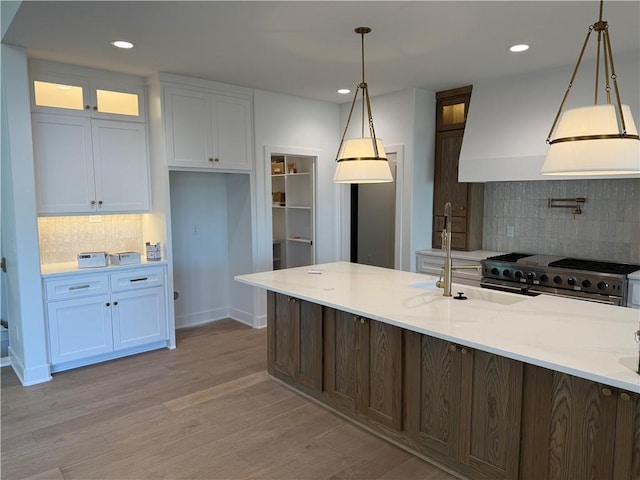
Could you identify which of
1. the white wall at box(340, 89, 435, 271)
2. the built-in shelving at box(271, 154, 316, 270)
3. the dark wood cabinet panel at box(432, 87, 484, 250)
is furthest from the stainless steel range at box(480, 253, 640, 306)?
the built-in shelving at box(271, 154, 316, 270)

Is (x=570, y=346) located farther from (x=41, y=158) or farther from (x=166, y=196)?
(x=41, y=158)

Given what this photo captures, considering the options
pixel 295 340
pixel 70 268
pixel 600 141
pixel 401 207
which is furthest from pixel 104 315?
pixel 600 141

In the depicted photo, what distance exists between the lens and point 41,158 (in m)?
3.68

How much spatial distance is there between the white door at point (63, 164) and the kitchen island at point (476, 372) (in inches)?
73.4

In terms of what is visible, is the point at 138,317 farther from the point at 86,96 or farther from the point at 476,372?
the point at 476,372

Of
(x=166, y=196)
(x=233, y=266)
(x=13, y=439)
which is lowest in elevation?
(x=13, y=439)

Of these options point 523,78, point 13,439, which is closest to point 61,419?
point 13,439

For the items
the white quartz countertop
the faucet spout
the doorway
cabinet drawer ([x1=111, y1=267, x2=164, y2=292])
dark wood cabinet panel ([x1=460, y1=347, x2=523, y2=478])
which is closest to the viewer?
the white quartz countertop

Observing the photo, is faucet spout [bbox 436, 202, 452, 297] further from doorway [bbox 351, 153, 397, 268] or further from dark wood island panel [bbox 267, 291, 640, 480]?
doorway [bbox 351, 153, 397, 268]

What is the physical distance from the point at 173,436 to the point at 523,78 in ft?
13.7

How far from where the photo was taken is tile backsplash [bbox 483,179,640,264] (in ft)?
12.8

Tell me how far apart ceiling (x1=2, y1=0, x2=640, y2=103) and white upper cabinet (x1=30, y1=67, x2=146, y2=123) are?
0.18 metres

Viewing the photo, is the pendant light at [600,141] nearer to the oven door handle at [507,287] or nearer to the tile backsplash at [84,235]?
the oven door handle at [507,287]

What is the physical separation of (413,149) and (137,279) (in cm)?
310
